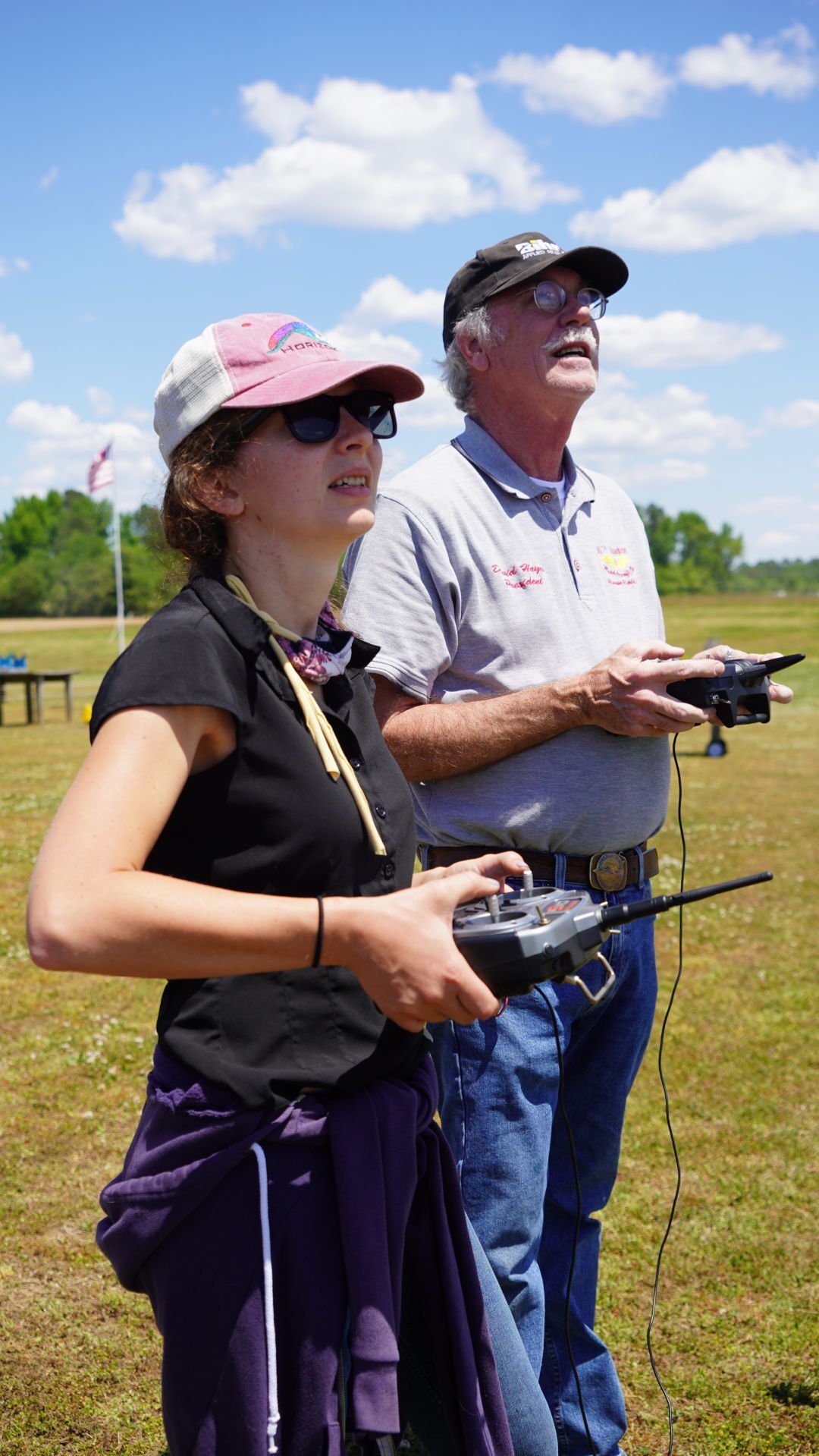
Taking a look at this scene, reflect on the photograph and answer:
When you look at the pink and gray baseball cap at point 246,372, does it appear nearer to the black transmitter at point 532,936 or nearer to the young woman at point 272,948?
the young woman at point 272,948

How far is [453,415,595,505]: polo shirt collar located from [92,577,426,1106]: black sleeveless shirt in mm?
1224

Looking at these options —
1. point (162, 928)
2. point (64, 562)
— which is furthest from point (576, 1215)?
point (64, 562)

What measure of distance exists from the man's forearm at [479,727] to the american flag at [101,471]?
2895 centimetres

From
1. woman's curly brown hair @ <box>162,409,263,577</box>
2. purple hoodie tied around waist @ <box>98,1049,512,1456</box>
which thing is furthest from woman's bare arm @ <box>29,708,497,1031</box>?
woman's curly brown hair @ <box>162,409,263,577</box>

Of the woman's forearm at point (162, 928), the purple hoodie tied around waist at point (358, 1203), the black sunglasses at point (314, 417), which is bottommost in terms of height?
the purple hoodie tied around waist at point (358, 1203)

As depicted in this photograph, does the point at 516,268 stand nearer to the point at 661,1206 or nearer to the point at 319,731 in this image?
the point at 319,731

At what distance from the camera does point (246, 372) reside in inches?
74.2

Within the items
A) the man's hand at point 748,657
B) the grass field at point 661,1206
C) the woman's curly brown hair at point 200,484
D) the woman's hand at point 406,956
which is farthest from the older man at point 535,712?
the woman's hand at point 406,956

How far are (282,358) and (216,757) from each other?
2.05ft

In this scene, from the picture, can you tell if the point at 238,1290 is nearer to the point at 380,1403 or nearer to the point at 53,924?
the point at 380,1403

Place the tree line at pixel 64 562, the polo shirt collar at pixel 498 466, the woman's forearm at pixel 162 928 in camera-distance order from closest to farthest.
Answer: the woman's forearm at pixel 162 928, the polo shirt collar at pixel 498 466, the tree line at pixel 64 562

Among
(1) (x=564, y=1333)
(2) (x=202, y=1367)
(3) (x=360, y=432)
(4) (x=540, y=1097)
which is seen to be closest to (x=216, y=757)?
(3) (x=360, y=432)

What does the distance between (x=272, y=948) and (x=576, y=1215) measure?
69.0 inches

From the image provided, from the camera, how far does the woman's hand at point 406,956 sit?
1.59 m
